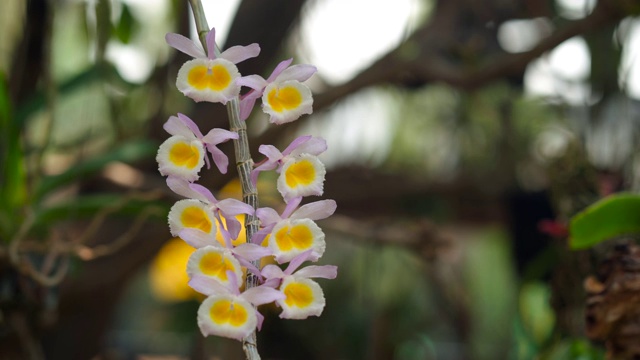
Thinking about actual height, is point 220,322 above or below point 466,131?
above

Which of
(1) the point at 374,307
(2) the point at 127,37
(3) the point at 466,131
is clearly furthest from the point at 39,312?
(3) the point at 466,131

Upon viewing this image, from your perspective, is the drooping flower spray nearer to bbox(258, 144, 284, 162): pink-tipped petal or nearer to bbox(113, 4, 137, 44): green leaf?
bbox(258, 144, 284, 162): pink-tipped petal

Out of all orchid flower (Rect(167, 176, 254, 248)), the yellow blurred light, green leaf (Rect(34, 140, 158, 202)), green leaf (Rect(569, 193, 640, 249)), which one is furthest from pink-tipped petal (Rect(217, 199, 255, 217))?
the yellow blurred light

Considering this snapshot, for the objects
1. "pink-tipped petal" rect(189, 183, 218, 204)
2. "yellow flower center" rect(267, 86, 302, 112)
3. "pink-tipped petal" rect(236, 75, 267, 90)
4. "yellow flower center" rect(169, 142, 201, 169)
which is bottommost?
"pink-tipped petal" rect(189, 183, 218, 204)

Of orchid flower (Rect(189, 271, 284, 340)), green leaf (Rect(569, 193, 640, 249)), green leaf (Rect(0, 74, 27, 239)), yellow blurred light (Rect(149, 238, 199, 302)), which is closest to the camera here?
orchid flower (Rect(189, 271, 284, 340))

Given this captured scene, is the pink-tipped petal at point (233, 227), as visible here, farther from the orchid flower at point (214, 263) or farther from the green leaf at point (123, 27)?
the green leaf at point (123, 27)

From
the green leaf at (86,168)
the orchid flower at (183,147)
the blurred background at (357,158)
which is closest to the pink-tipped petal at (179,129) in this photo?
the orchid flower at (183,147)

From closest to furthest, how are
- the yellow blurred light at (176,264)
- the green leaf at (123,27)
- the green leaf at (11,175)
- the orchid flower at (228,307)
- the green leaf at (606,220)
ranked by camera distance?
the orchid flower at (228,307), the green leaf at (606,220), the green leaf at (11,175), the green leaf at (123,27), the yellow blurred light at (176,264)

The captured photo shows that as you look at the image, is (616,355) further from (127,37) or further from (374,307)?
(374,307)

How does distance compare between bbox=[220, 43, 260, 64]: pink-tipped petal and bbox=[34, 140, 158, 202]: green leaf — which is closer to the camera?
bbox=[220, 43, 260, 64]: pink-tipped petal
